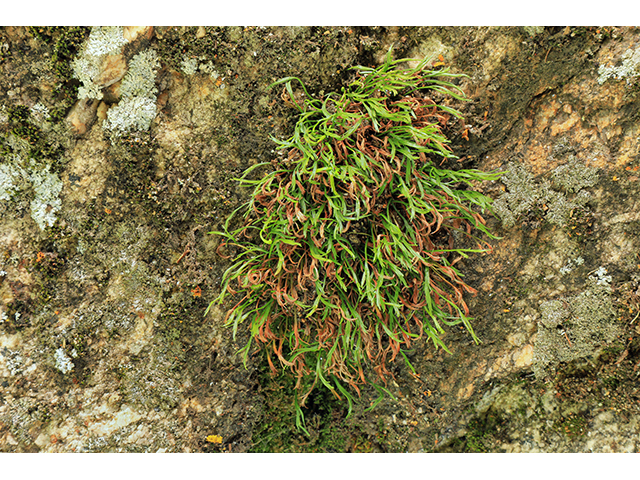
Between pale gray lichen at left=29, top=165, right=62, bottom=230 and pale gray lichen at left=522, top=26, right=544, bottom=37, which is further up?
pale gray lichen at left=522, top=26, right=544, bottom=37

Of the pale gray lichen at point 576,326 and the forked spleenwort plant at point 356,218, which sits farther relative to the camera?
the pale gray lichen at point 576,326

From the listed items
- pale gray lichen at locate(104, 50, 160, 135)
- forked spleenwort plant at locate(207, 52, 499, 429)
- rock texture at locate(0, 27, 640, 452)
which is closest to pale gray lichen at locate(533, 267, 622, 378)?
rock texture at locate(0, 27, 640, 452)

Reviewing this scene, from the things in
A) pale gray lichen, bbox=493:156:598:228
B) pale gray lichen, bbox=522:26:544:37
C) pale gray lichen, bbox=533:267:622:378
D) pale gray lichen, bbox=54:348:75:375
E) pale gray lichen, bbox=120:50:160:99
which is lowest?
pale gray lichen, bbox=533:267:622:378

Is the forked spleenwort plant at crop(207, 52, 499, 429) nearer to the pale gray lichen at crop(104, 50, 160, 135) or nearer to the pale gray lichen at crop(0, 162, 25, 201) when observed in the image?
the pale gray lichen at crop(104, 50, 160, 135)

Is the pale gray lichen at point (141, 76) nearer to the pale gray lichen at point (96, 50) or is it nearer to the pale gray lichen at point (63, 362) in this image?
the pale gray lichen at point (96, 50)

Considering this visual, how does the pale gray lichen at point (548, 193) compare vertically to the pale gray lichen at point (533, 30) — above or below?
below

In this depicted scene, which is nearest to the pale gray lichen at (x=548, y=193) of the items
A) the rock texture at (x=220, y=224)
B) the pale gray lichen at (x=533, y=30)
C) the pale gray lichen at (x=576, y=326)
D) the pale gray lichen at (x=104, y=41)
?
the rock texture at (x=220, y=224)

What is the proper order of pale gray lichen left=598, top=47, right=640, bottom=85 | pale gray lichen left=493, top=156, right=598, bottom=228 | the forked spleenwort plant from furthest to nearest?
pale gray lichen left=493, top=156, right=598, bottom=228, pale gray lichen left=598, top=47, right=640, bottom=85, the forked spleenwort plant
